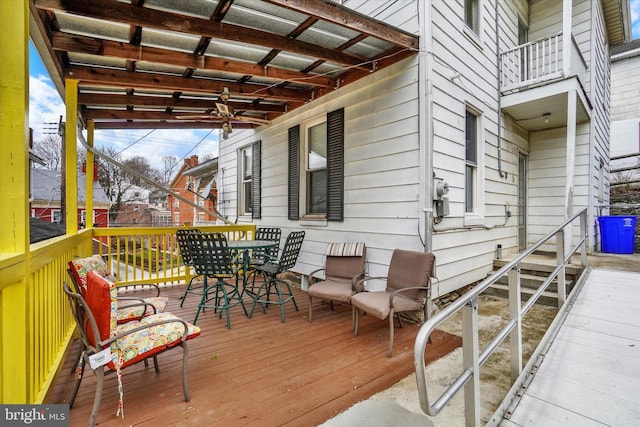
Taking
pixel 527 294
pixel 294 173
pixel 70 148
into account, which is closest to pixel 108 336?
pixel 70 148

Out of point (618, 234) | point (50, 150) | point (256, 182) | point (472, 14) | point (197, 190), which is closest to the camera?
point (472, 14)

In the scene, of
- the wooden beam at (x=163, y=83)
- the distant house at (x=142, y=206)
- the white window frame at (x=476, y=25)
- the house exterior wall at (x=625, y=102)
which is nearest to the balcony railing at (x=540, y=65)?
the white window frame at (x=476, y=25)

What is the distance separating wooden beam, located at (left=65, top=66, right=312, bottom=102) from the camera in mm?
3664

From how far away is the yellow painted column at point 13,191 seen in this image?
5.00ft

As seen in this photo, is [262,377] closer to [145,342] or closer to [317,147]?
[145,342]

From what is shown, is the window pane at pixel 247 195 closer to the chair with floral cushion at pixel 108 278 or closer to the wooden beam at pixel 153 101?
the wooden beam at pixel 153 101

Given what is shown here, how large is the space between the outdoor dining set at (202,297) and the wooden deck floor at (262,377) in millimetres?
139

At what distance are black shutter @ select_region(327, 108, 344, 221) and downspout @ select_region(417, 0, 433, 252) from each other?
1385 mm

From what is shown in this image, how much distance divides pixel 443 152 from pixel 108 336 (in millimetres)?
3941

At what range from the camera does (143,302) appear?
2783 mm

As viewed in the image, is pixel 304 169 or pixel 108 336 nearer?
pixel 108 336

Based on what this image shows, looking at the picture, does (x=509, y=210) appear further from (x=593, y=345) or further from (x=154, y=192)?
(x=154, y=192)

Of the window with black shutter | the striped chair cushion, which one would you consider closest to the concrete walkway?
the striped chair cushion

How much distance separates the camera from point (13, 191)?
60.7 inches
